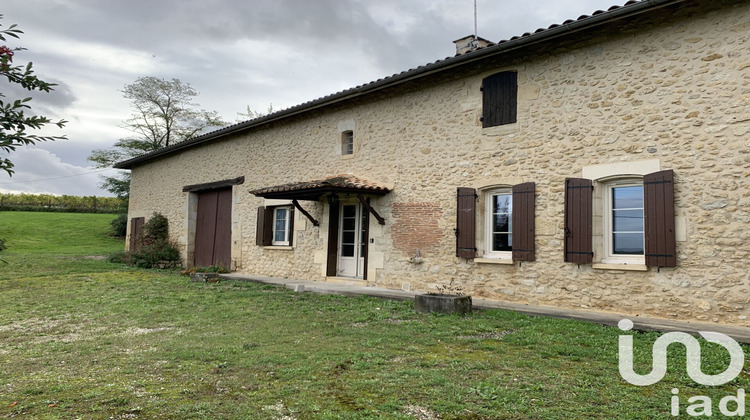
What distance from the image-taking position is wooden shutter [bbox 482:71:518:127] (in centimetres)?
768

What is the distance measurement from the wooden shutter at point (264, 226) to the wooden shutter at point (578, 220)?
759 cm

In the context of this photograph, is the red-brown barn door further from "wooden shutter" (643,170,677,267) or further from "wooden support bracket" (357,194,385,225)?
"wooden shutter" (643,170,677,267)

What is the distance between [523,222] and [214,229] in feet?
32.9

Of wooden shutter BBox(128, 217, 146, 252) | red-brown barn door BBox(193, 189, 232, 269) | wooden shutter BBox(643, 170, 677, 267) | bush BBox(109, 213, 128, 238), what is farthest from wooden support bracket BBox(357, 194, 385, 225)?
bush BBox(109, 213, 128, 238)

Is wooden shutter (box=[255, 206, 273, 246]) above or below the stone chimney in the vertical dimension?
below

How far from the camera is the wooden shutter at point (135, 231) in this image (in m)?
17.5

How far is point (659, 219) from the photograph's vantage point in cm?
609

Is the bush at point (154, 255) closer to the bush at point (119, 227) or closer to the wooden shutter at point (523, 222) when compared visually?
the wooden shutter at point (523, 222)

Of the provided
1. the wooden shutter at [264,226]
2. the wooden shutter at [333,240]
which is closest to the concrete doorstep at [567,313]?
the wooden shutter at [333,240]

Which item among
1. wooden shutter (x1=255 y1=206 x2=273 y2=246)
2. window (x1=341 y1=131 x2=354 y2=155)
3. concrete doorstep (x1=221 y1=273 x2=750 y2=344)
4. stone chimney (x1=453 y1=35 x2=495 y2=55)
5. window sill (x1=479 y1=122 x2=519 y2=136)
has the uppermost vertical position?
stone chimney (x1=453 y1=35 x2=495 y2=55)

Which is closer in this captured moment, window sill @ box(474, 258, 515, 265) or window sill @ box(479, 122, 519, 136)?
window sill @ box(474, 258, 515, 265)

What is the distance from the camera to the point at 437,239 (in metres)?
8.46

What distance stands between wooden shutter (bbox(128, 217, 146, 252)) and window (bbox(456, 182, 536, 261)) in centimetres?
1348

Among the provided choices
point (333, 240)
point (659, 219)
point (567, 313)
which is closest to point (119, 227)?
point (333, 240)
